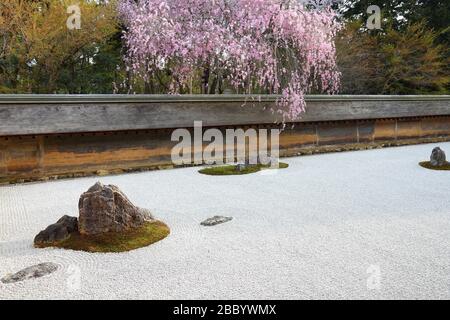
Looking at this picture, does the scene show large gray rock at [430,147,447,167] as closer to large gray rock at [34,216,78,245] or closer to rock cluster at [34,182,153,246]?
rock cluster at [34,182,153,246]

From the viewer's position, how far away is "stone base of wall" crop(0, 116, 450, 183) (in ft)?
21.9

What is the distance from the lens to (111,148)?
24.5ft

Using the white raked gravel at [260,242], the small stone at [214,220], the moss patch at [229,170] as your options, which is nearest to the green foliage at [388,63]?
the moss patch at [229,170]

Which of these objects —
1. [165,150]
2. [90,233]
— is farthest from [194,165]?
[90,233]

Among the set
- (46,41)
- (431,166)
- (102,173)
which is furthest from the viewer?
(46,41)

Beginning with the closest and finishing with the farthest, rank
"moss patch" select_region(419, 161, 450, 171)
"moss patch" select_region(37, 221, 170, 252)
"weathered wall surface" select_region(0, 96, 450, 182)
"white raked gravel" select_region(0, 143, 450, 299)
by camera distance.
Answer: "white raked gravel" select_region(0, 143, 450, 299)
"moss patch" select_region(37, 221, 170, 252)
"weathered wall surface" select_region(0, 96, 450, 182)
"moss patch" select_region(419, 161, 450, 171)

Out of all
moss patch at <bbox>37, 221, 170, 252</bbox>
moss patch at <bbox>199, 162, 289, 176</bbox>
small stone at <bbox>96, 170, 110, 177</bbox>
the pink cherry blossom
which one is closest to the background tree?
the pink cherry blossom

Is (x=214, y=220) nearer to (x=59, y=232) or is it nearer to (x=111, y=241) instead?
(x=111, y=241)

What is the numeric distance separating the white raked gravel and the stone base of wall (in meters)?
0.51

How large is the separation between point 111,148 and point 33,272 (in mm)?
4709

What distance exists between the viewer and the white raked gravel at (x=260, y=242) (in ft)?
8.87

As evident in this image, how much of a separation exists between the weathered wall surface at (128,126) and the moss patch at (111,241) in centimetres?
370

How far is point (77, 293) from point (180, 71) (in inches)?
304

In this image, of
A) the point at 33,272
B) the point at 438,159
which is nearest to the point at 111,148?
the point at 33,272
